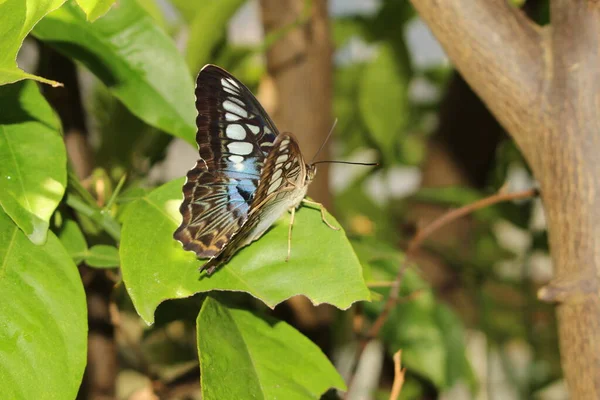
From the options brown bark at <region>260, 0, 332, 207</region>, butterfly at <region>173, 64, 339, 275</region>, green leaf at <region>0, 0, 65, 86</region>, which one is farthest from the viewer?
brown bark at <region>260, 0, 332, 207</region>

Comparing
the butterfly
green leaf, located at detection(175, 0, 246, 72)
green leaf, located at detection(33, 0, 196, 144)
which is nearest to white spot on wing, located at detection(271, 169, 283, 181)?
the butterfly

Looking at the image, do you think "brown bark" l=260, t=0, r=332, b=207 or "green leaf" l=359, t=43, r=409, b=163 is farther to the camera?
"green leaf" l=359, t=43, r=409, b=163

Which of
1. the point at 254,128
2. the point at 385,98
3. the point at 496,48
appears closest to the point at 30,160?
the point at 254,128

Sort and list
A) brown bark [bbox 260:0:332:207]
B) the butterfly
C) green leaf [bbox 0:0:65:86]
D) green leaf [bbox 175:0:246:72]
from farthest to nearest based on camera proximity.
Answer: brown bark [bbox 260:0:332:207]
green leaf [bbox 175:0:246:72]
the butterfly
green leaf [bbox 0:0:65:86]

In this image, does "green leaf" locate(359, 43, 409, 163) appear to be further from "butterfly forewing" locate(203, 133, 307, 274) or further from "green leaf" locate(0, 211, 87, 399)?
"green leaf" locate(0, 211, 87, 399)

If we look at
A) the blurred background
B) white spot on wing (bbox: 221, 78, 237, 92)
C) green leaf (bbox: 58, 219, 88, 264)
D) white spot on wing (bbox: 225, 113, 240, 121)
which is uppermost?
white spot on wing (bbox: 221, 78, 237, 92)

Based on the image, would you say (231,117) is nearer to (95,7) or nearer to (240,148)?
(240,148)

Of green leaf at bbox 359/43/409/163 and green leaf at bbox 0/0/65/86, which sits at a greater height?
green leaf at bbox 0/0/65/86

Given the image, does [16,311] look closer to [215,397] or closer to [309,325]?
[215,397]

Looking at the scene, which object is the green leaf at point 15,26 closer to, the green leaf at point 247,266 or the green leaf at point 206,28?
the green leaf at point 247,266
